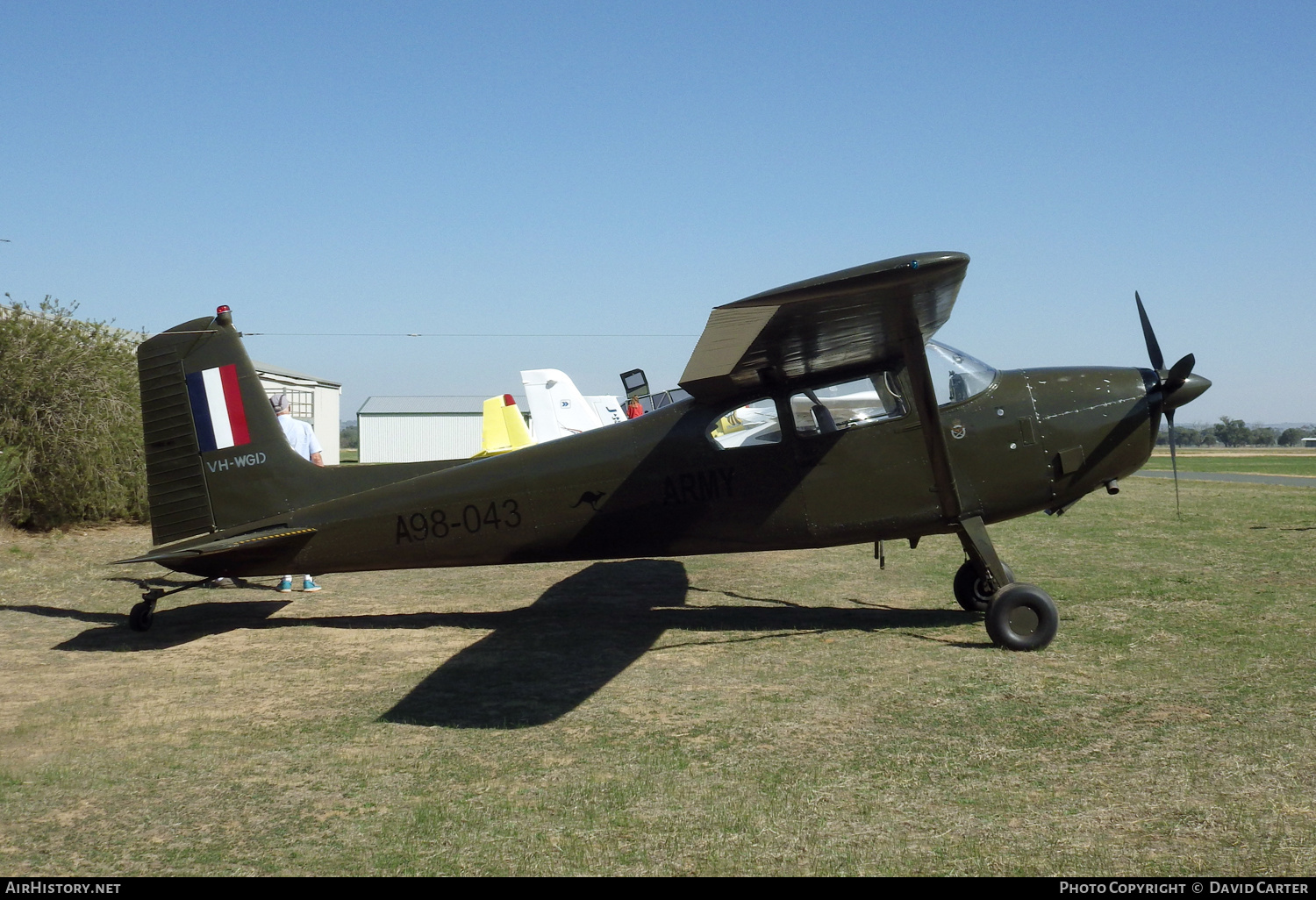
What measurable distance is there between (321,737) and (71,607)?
5.88m

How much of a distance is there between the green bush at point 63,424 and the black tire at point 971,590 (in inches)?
532

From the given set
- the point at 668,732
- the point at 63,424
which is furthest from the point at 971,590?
the point at 63,424

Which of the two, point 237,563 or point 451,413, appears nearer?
point 237,563

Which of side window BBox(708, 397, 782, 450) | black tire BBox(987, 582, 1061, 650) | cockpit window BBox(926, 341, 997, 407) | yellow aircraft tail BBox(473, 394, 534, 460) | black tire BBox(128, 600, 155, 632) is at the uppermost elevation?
yellow aircraft tail BBox(473, 394, 534, 460)

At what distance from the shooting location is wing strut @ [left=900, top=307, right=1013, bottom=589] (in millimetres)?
7223

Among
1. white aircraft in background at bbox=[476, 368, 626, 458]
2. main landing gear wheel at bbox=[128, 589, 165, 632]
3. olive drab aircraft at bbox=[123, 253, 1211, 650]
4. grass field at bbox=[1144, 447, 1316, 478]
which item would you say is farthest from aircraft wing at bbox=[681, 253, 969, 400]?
grass field at bbox=[1144, 447, 1316, 478]

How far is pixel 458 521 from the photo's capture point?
8.09 meters

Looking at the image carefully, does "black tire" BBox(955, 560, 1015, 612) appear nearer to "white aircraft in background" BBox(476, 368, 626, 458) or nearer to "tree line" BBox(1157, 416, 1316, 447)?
"white aircraft in background" BBox(476, 368, 626, 458)

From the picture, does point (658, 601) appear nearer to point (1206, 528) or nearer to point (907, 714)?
point (907, 714)

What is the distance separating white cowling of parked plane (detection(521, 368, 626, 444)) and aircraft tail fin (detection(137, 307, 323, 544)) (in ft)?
68.4

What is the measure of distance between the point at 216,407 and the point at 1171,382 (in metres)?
8.27

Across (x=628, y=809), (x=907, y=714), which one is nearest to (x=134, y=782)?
(x=628, y=809)

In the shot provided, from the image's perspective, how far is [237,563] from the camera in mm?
8164

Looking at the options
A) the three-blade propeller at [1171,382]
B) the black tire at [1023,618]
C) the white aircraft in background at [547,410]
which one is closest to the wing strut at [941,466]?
the black tire at [1023,618]
